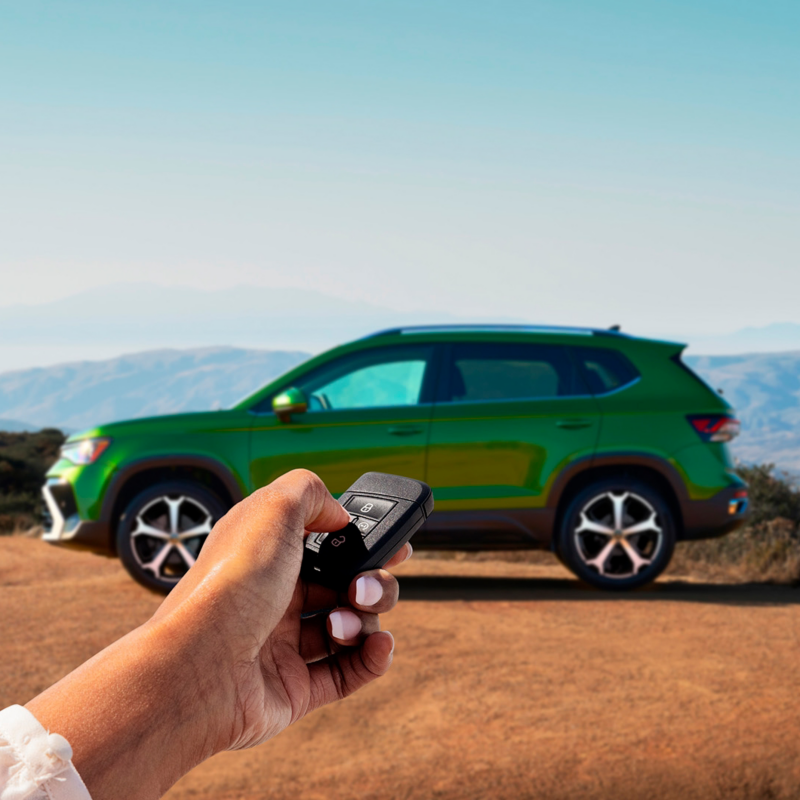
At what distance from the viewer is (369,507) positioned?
6.96ft

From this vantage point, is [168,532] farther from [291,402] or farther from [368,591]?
[368,591]

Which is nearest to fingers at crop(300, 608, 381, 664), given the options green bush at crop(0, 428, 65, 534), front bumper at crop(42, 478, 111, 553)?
front bumper at crop(42, 478, 111, 553)

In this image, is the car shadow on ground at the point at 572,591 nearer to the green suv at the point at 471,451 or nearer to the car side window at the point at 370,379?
the green suv at the point at 471,451

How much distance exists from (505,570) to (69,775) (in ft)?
27.2

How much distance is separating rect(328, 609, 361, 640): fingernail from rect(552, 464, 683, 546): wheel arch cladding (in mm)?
5411

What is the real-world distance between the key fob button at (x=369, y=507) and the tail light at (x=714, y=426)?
5.71 metres

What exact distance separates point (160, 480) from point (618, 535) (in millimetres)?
3532

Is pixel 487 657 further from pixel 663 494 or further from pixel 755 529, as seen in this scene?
pixel 755 529

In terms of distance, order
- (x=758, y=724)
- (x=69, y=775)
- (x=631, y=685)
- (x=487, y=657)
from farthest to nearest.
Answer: (x=487, y=657) → (x=631, y=685) → (x=758, y=724) → (x=69, y=775)

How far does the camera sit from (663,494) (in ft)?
24.3

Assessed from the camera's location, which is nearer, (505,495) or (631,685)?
(631,685)

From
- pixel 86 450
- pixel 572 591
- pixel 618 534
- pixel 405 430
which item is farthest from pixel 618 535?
pixel 86 450

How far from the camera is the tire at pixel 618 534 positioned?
717 cm

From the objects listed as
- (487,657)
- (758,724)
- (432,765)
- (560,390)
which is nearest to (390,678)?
(487,657)
